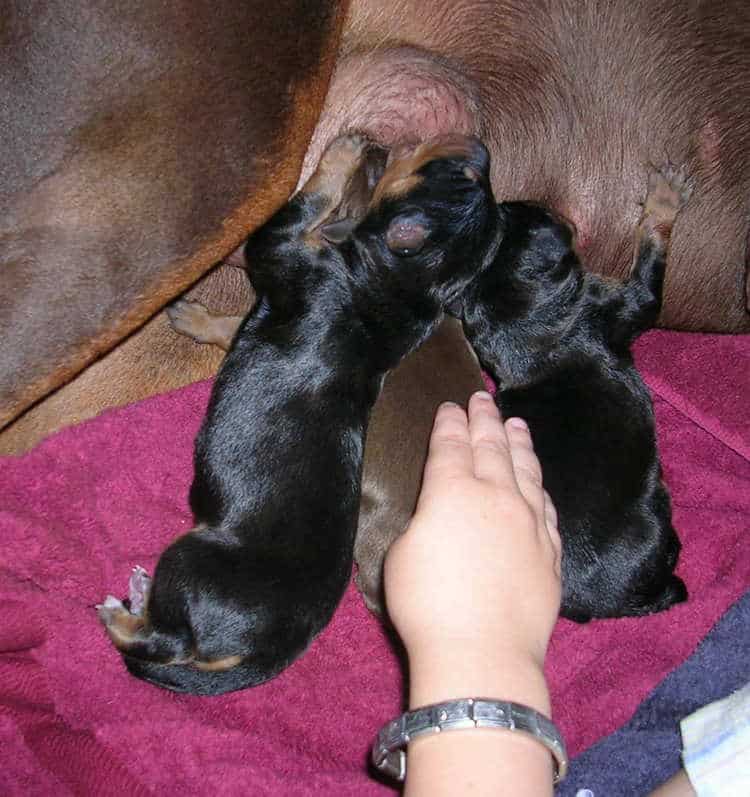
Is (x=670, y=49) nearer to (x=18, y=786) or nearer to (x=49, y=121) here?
(x=49, y=121)

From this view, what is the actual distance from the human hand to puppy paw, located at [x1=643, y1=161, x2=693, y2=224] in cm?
91

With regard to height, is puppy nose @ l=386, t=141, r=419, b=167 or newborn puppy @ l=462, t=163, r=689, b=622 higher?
puppy nose @ l=386, t=141, r=419, b=167

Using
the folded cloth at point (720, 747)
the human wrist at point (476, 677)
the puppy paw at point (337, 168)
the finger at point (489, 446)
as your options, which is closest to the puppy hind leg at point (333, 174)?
the puppy paw at point (337, 168)

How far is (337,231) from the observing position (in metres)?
2.49

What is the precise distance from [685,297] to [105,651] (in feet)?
5.77

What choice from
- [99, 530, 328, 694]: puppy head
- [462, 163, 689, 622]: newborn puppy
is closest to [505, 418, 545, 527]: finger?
[462, 163, 689, 622]: newborn puppy

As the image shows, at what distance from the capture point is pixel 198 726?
2506 millimetres

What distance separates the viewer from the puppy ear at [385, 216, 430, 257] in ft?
7.55

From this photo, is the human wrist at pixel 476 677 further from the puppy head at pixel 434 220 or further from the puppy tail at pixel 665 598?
the puppy head at pixel 434 220

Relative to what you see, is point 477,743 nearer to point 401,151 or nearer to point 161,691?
point 161,691

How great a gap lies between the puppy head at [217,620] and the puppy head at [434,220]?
2.38 ft

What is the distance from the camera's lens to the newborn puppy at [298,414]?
224cm

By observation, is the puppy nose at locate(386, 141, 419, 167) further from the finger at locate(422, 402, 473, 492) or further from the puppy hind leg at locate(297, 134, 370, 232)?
the finger at locate(422, 402, 473, 492)

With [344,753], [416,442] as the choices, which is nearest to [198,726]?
[344,753]
